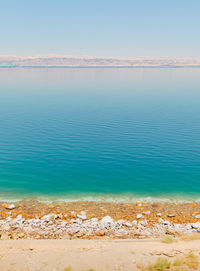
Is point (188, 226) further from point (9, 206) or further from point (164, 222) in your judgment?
point (9, 206)

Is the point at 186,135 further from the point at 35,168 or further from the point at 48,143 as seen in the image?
the point at 35,168

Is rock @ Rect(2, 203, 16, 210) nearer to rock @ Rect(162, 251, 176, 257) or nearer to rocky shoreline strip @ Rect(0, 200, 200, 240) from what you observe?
rocky shoreline strip @ Rect(0, 200, 200, 240)

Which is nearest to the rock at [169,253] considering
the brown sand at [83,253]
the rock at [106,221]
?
the brown sand at [83,253]

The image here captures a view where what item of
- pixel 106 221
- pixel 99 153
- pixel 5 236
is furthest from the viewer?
pixel 99 153

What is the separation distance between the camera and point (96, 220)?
993 inches

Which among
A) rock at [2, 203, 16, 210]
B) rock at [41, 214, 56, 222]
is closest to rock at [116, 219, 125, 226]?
rock at [41, 214, 56, 222]

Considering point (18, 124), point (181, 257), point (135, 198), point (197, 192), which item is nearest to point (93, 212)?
point (135, 198)

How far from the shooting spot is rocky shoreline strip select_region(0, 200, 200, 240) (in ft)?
75.9

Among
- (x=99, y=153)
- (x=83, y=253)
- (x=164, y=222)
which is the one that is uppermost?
(x=99, y=153)

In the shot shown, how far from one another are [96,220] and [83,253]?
18.9ft

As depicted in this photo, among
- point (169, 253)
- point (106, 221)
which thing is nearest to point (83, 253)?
point (106, 221)

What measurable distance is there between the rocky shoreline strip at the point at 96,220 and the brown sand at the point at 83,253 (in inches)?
66.1

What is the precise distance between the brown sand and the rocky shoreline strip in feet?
5.51

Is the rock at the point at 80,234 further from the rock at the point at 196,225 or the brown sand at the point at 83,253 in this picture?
the rock at the point at 196,225
